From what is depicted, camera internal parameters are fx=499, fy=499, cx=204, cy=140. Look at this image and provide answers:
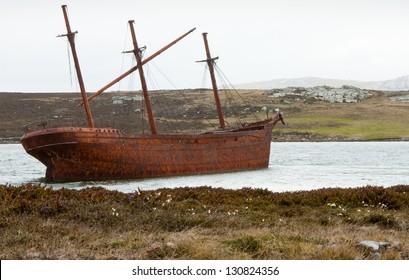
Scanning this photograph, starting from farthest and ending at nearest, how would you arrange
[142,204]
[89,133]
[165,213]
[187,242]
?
[89,133], [142,204], [165,213], [187,242]

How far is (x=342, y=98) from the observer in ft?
412

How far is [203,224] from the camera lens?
1126 cm

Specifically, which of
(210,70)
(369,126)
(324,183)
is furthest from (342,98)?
(324,183)

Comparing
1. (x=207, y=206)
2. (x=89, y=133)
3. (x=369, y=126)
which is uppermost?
(x=89, y=133)

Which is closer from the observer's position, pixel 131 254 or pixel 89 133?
pixel 131 254

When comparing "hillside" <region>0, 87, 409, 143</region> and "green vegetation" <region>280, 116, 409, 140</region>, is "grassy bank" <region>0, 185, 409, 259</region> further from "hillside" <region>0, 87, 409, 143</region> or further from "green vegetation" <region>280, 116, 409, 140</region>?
"green vegetation" <region>280, 116, 409, 140</region>

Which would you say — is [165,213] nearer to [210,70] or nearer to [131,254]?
[131,254]

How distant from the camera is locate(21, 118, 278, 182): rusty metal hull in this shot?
3030 cm

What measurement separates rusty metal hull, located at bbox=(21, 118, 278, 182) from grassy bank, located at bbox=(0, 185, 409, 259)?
1454 cm

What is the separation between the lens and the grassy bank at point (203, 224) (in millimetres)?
8250

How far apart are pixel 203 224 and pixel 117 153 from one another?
2074 centimetres

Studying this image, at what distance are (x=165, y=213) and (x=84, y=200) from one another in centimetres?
281

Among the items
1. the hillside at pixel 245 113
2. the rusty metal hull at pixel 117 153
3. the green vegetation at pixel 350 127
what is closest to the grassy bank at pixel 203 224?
the rusty metal hull at pixel 117 153

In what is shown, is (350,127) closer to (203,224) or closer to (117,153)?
(117,153)
